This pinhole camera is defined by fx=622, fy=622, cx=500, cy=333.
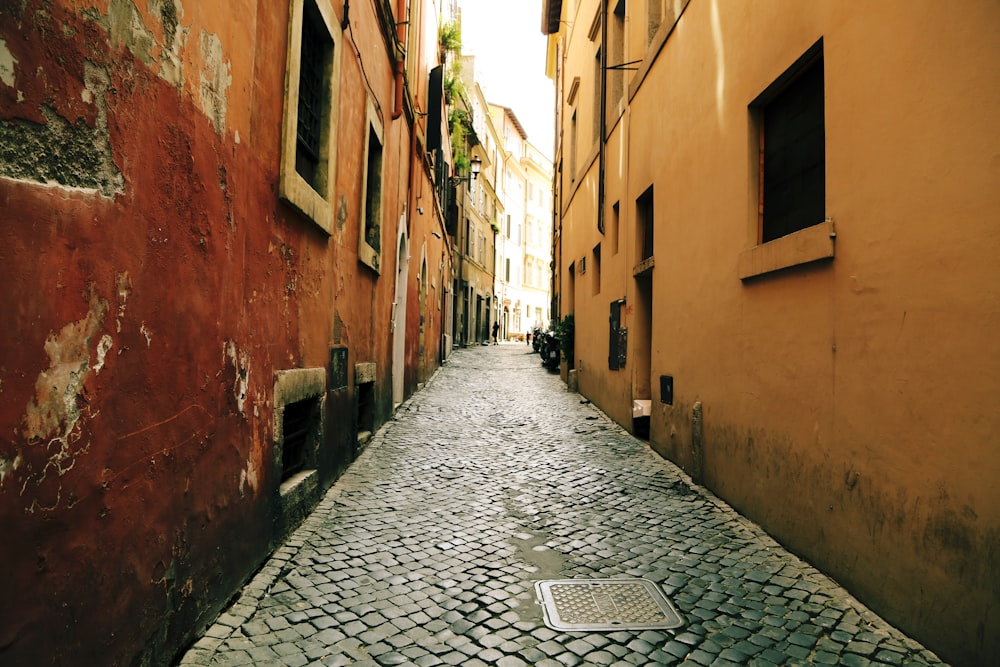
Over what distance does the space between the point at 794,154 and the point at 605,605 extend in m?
3.38

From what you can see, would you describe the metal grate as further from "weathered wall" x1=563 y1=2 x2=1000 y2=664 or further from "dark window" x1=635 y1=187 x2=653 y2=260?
"dark window" x1=635 y1=187 x2=653 y2=260

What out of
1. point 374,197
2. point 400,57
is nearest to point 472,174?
point 400,57

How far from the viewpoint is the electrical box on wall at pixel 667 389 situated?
6.91 meters

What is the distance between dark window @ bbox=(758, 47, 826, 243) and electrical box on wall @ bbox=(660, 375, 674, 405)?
2.38 m

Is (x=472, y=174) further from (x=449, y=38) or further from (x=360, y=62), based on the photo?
(x=360, y=62)

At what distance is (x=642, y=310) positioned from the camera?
8680 millimetres

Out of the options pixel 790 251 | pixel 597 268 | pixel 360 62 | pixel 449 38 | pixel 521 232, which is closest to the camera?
pixel 790 251

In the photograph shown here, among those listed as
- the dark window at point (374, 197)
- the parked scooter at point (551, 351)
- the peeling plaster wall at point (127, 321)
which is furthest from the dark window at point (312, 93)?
the parked scooter at point (551, 351)

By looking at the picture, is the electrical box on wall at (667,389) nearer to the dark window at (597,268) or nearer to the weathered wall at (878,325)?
the weathered wall at (878,325)

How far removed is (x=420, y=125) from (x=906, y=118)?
10.2 meters

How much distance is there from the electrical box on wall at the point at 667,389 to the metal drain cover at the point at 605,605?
345 centimetres

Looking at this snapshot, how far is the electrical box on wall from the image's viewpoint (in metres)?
6.91

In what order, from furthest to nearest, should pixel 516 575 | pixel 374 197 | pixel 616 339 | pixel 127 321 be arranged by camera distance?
pixel 616 339, pixel 374 197, pixel 516 575, pixel 127 321

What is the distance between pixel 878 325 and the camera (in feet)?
10.7
